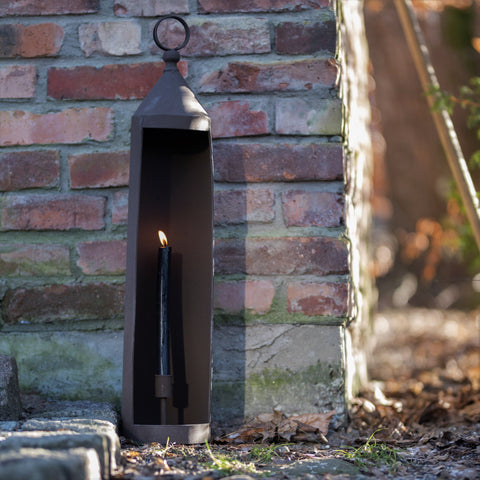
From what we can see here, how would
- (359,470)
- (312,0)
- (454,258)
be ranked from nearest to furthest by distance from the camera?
1. (359,470)
2. (312,0)
3. (454,258)

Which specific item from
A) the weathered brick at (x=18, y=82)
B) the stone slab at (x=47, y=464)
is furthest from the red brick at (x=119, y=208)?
the stone slab at (x=47, y=464)

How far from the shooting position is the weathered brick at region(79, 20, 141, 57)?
1666mm

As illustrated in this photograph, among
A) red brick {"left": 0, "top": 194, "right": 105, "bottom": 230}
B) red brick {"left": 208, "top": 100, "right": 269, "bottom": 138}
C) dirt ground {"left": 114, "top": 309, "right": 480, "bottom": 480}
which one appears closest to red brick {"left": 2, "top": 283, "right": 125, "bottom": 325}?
red brick {"left": 0, "top": 194, "right": 105, "bottom": 230}

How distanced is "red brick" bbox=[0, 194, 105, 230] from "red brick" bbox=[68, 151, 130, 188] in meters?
Result: 0.04

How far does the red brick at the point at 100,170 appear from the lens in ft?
5.46

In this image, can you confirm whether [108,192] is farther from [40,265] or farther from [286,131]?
[286,131]

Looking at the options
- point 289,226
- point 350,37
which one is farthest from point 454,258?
point 289,226

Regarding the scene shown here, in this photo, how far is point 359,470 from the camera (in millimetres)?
1352

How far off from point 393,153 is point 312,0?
4.83 m

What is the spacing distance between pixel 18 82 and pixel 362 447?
122cm

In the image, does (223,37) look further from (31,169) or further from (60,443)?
(60,443)

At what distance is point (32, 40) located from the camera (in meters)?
1.67

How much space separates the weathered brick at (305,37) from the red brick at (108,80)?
0.25 m

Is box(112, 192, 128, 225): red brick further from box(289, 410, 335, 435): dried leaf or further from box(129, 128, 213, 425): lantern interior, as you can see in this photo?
box(289, 410, 335, 435): dried leaf
